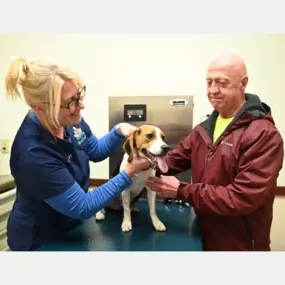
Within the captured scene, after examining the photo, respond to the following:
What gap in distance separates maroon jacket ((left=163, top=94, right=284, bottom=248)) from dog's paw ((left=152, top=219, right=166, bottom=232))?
176mm

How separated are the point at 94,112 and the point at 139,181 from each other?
110cm

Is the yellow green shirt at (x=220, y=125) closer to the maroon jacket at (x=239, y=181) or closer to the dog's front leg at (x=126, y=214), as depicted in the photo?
the maroon jacket at (x=239, y=181)

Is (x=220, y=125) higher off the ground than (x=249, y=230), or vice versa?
(x=220, y=125)

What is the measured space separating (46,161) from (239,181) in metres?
0.72

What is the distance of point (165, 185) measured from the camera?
123cm

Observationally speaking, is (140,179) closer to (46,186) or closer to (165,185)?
(165,185)

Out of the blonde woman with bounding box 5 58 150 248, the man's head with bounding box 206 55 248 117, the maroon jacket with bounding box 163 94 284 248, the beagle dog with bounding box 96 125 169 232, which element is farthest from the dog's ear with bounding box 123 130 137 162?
the man's head with bounding box 206 55 248 117

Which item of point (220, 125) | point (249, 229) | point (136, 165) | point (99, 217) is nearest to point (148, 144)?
point (136, 165)

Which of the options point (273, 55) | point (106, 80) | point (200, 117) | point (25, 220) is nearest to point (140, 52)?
point (106, 80)

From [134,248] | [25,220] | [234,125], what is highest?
[234,125]

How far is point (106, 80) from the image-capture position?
2205 mm

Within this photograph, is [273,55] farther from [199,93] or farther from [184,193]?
[184,193]

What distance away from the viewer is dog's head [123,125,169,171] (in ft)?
4.11

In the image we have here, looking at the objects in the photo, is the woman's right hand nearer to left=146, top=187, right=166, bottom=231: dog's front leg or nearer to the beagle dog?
the beagle dog
